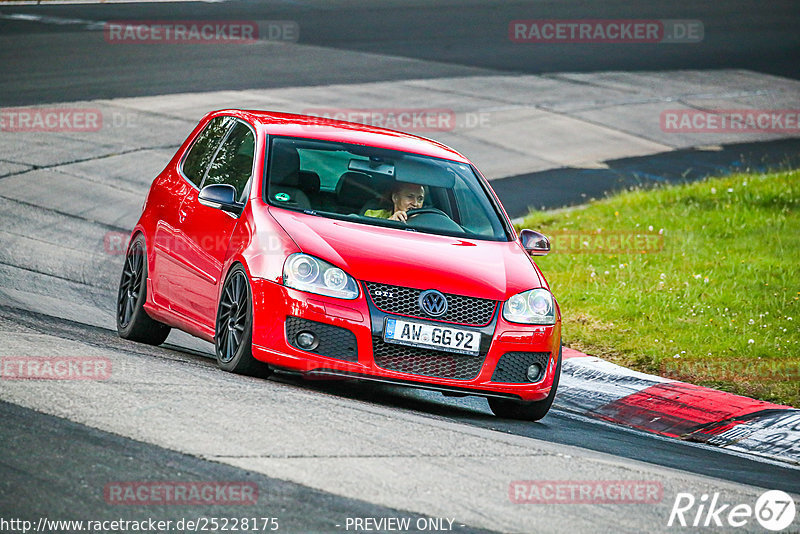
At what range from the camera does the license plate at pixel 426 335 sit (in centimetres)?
738

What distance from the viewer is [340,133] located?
899 centimetres

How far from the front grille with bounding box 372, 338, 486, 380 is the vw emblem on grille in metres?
0.23

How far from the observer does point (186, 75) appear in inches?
922

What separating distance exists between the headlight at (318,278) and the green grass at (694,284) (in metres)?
3.49

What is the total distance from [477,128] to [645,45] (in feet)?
38.6

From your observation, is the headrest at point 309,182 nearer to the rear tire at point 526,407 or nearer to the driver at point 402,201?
the driver at point 402,201

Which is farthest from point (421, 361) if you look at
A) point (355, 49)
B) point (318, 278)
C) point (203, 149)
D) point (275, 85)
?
point (355, 49)

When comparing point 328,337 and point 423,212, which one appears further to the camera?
point 423,212

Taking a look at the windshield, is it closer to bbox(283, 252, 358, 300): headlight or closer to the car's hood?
the car's hood

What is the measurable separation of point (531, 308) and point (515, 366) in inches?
14.6

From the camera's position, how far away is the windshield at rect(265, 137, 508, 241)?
8.34 metres

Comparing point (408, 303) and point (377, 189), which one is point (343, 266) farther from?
point (377, 189)

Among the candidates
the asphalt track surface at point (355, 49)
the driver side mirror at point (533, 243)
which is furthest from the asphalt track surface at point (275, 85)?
the driver side mirror at point (533, 243)

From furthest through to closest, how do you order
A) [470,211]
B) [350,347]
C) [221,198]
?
1. [470,211]
2. [221,198]
3. [350,347]
